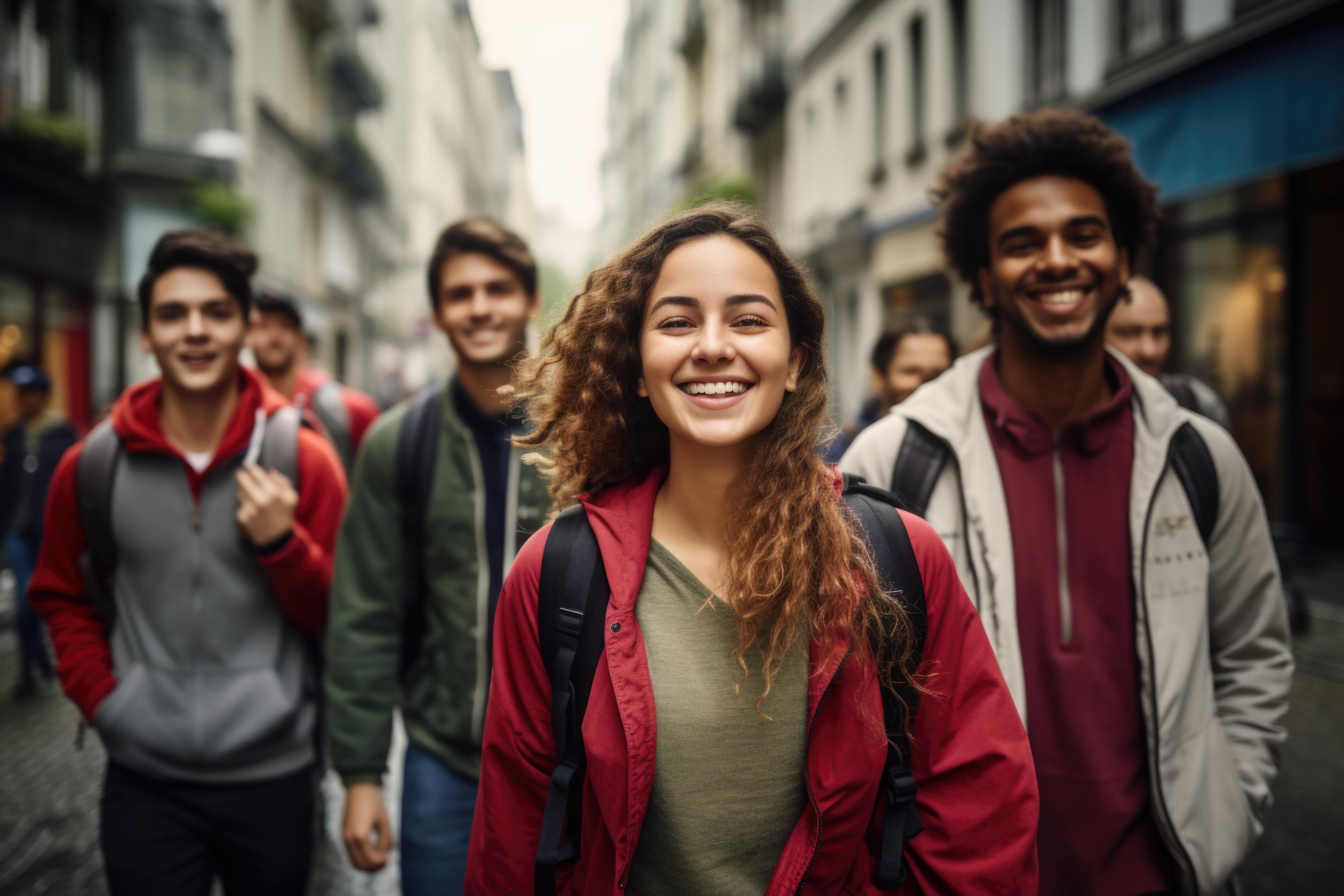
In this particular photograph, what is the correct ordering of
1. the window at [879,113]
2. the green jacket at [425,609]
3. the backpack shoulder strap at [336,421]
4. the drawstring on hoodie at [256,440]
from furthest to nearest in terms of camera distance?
the window at [879,113], the backpack shoulder strap at [336,421], the drawstring on hoodie at [256,440], the green jacket at [425,609]

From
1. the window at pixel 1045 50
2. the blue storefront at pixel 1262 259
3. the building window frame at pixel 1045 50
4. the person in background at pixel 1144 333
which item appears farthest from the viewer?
the window at pixel 1045 50

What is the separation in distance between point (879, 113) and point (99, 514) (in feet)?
57.6

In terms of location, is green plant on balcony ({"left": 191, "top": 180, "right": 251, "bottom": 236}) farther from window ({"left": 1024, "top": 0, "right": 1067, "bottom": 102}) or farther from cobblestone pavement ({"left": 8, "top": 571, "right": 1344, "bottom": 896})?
window ({"left": 1024, "top": 0, "right": 1067, "bottom": 102})

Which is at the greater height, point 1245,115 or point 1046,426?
point 1245,115

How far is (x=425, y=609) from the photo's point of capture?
115 inches

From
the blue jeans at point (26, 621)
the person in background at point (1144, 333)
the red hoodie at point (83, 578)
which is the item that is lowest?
the blue jeans at point (26, 621)

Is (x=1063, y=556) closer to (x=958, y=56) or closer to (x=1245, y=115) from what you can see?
(x=1245, y=115)

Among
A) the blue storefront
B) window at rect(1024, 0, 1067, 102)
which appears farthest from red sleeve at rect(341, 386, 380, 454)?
window at rect(1024, 0, 1067, 102)

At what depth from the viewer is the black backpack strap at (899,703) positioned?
1714 millimetres

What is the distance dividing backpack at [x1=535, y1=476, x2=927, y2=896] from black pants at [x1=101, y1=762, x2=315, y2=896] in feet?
4.42

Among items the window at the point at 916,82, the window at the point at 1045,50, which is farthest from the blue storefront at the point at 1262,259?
the window at the point at 916,82

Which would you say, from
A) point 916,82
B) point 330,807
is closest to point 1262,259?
point 916,82

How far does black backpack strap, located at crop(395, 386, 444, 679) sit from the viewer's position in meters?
2.87

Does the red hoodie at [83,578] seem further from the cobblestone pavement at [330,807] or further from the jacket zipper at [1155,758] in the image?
the jacket zipper at [1155,758]
